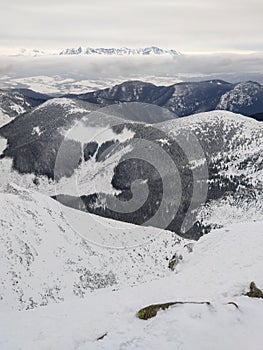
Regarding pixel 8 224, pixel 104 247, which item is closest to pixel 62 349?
pixel 8 224

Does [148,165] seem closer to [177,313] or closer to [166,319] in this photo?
[177,313]

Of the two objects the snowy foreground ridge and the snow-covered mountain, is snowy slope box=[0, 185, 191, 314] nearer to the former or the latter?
the snowy foreground ridge

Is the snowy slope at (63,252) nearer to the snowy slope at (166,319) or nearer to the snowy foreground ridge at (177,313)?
the snowy foreground ridge at (177,313)

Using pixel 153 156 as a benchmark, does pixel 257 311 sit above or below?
above

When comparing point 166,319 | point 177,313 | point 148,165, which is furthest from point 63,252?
point 148,165

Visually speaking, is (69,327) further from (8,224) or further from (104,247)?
(104,247)

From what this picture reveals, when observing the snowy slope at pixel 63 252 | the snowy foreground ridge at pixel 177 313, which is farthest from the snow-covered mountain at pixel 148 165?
the snowy foreground ridge at pixel 177 313
